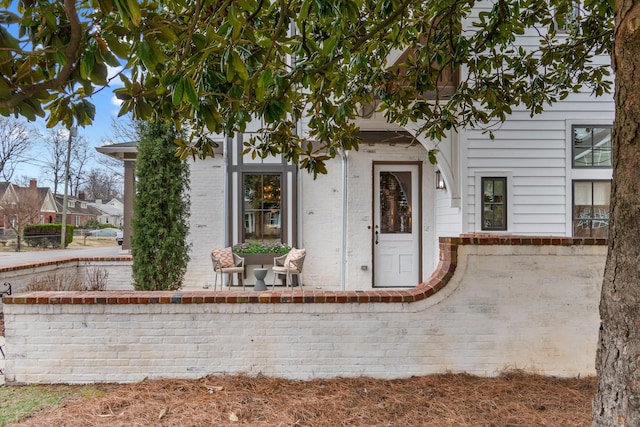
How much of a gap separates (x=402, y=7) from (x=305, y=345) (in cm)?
258

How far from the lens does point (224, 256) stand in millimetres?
5754

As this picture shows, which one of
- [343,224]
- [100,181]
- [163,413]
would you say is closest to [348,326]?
[163,413]

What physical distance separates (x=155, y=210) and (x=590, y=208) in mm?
6023

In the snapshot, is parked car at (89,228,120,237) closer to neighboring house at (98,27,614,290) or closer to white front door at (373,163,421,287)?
neighboring house at (98,27,614,290)

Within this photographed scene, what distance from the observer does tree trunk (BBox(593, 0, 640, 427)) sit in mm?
1459

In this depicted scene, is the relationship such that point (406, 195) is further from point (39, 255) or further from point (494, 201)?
point (39, 255)

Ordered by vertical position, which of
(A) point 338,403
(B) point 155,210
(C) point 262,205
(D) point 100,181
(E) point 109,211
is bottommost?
(A) point 338,403

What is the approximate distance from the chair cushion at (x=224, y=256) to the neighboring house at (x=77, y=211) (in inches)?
1395

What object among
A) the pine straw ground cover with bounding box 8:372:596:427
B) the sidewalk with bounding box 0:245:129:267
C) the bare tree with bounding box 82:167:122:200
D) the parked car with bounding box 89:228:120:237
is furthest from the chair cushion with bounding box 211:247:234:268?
the parked car with bounding box 89:228:120:237

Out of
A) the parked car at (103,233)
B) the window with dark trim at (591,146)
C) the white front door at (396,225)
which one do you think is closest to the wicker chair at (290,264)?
the white front door at (396,225)

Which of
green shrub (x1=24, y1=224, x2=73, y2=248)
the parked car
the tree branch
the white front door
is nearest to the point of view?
the tree branch

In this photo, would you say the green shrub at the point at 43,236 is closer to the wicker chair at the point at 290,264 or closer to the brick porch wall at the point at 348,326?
the wicker chair at the point at 290,264

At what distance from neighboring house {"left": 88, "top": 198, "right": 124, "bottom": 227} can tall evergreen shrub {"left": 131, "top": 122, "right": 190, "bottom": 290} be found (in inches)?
1714

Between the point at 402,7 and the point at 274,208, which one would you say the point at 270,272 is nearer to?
the point at 274,208
